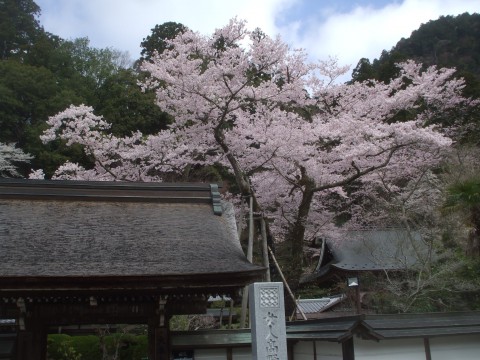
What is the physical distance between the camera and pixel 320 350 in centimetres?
802

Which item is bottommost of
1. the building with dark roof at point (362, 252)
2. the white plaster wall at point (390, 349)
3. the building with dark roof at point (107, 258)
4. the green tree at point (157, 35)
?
the white plaster wall at point (390, 349)

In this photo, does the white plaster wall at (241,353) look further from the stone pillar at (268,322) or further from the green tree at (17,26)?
the green tree at (17,26)

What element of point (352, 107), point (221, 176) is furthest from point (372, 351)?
point (221, 176)

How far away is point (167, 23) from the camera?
33.4 metres

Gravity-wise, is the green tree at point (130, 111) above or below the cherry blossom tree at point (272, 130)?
above

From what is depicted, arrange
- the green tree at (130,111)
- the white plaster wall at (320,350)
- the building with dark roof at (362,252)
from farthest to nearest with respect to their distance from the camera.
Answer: the green tree at (130,111), the building with dark roof at (362,252), the white plaster wall at (320,350)

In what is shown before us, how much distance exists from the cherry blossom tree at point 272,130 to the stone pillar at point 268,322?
5873 mm

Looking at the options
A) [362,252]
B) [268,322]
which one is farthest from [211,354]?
[362,252]

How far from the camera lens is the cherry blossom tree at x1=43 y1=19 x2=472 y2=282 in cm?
1283

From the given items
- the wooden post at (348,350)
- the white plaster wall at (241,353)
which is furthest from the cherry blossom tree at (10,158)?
the wooden post at (348,350)

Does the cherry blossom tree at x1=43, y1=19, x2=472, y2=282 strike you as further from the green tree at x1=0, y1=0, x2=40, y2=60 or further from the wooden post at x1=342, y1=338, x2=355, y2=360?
the green tree at x1=0, y1=0, x2=40, y2=60

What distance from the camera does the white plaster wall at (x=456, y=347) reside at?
25.2 ft

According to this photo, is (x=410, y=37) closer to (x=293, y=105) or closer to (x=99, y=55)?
(x=99, y=55)

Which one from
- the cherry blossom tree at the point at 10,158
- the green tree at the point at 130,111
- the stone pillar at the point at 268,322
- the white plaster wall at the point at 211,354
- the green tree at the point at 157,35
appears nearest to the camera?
the stone pillar at the point at 268,322
